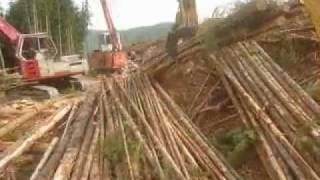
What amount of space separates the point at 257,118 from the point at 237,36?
8.63 ft

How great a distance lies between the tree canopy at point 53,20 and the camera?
34688mm

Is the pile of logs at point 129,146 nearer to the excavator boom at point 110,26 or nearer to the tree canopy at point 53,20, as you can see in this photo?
the excavator boom at point 110,26

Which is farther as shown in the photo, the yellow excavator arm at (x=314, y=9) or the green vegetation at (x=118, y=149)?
the green vegetation at (x=118, y=149)

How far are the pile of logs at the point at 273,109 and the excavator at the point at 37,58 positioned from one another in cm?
911

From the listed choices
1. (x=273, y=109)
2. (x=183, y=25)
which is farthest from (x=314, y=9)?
(x=183, y=25)

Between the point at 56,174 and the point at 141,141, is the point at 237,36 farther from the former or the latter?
the point at 56,174

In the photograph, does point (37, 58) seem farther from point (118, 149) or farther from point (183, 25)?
point (118, 149)

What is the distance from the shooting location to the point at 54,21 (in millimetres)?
38000

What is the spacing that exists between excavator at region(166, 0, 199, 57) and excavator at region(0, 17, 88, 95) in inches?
288

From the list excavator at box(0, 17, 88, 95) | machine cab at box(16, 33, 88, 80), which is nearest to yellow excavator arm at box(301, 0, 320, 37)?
excavator at box(0, 17, 88, 95)

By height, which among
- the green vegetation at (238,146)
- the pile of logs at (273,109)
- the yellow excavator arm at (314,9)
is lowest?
the green vegetation at (238,146)

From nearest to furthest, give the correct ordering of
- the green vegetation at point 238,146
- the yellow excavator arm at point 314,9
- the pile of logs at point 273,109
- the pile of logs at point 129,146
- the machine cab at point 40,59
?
the yellow excavator arm at point 314,9 < the pile of logs at point 273,109 < the pile of logs at point 129,146 < the green vegetation at point 238,146 < the machine cab at point 40,59

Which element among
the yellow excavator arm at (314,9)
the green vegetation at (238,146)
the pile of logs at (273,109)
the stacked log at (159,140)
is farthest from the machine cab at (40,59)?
the yellow excavator arm at (314,9)

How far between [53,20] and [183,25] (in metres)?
29.7
